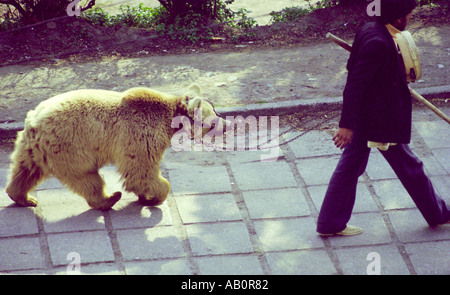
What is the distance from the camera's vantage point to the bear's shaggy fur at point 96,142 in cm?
461

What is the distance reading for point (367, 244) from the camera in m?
4.47

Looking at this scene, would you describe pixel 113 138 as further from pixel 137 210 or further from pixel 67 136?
pixel 137 210

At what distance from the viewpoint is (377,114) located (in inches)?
157

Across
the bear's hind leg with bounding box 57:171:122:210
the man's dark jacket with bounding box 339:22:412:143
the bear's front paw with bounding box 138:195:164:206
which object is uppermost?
the man's dark jacket with bounding box 339:22:412:143

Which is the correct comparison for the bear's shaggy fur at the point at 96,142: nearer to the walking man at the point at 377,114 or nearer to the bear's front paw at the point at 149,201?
the bear's front paw at the point at 149,201

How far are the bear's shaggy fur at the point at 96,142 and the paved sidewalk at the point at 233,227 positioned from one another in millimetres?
244

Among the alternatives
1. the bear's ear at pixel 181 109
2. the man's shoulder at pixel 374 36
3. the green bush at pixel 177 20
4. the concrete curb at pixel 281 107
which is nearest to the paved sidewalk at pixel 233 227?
the bear's ear at pixel 181 109

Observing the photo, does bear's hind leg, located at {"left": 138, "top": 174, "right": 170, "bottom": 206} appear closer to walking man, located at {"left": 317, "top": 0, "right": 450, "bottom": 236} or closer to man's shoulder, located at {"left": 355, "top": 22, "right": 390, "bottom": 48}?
walking man, located at {"left": 317, "top": 0, "right": 450, "bottom": 236}

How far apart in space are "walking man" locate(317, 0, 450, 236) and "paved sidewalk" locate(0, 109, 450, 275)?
0.36 meters

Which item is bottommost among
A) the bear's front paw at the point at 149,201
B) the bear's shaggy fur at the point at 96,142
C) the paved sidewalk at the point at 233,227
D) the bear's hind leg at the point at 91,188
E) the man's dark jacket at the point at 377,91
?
the paved sidewalk at the point at 233,227

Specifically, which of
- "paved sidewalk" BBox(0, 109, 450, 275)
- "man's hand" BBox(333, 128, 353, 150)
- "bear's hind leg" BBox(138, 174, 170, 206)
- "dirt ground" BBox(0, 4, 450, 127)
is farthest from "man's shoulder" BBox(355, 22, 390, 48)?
"dirt ground" BBox(0, 4, 450, 127)

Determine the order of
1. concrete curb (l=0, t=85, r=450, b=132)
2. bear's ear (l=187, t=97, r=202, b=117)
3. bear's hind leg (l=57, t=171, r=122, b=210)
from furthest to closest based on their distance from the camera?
concrete curb (l=0, t=85, r=450, b=132) < bear's ear (l=187, t=97, r=202, b=117) < bear's hind leg (l=57, t=171, r=122, b=210)

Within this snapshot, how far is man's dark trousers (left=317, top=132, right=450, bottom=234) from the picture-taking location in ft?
13.8
